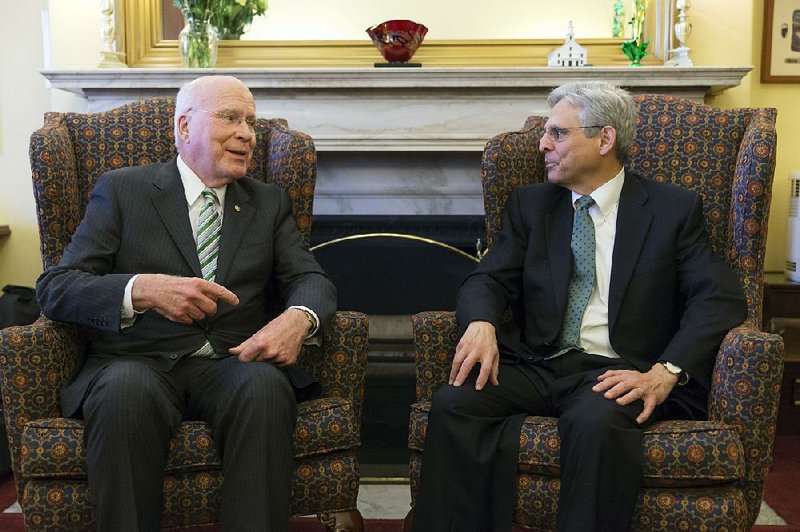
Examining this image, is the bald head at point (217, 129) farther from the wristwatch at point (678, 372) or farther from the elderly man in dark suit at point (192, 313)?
the wristwatch at point (678, 372)

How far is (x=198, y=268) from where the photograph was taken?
237 centimetres

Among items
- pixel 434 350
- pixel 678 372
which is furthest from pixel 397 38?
pixel 678 372

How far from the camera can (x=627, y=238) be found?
7.89 feet

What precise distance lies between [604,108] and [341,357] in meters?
0.95

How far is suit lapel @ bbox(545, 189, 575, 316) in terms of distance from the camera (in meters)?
2.40

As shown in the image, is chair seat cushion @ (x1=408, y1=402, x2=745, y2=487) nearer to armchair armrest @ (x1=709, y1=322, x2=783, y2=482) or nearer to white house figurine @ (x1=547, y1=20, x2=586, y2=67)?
armchair armrest @ (x1=709, y1=322, x2=783, y2=482)

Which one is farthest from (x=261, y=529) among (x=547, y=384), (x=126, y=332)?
(x=547, y=384)

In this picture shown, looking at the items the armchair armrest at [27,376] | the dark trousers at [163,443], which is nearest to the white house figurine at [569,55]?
the dark trousers at [163,443]

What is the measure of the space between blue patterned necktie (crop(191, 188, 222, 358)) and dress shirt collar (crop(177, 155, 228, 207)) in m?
0.02

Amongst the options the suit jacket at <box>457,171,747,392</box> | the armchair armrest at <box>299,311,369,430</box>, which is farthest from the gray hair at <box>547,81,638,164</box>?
the armchair armrest at <box>299,311,369,430</box>

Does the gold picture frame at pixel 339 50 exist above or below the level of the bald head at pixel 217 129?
above

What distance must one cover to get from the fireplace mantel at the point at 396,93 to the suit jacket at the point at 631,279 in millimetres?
1106

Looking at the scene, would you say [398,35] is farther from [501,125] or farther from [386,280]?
[386,280]

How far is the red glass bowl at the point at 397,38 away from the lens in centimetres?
362
